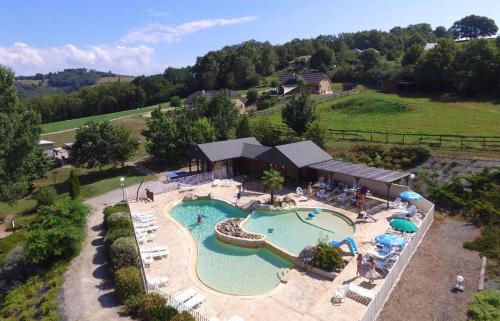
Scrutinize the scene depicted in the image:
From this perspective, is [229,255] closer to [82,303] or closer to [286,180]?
[82,303]

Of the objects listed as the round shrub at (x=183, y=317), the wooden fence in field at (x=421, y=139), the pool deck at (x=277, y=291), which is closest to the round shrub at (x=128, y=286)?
the pool deck at (x=277, y=291)

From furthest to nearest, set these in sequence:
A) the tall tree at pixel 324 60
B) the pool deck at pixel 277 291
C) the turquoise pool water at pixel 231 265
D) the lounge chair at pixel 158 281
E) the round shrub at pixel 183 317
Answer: the tall tree at pixel 324 60, the turquoise pool water at pixel 231 265, the lounge chair at pixel 158 281, the pool deck at pixel 277 291, the round shrub at pixel 183 317

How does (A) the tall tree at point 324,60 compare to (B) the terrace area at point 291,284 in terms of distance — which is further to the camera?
(A) the tall tree at point 324,60

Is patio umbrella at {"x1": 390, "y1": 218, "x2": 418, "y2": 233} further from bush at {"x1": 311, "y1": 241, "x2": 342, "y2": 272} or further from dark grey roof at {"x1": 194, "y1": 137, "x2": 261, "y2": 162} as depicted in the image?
dark grey roof at {"x1": 194, "y1": 137, "x2": 261, "y2": 162}

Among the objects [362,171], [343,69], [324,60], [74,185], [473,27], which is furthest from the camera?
[473,27]

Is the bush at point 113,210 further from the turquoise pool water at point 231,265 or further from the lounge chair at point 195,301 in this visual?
the lounge chair at point 195,301

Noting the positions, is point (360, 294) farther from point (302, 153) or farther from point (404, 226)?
point (302, 153)

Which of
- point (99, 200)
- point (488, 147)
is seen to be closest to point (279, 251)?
point (99, 200)

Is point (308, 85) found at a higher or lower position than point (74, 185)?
higher

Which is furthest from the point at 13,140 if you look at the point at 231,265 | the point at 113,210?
the point at 231,265
